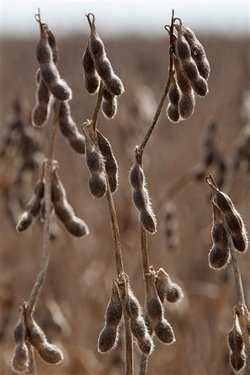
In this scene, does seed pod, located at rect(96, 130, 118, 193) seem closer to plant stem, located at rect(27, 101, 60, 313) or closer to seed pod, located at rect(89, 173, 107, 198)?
seed pod, located at rect(89, 173, 107, 198)

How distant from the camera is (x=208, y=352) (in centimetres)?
438

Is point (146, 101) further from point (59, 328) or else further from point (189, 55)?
point (189, 55)

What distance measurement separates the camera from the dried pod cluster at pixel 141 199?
1.85 metres

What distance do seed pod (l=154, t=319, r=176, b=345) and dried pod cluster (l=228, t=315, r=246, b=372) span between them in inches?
5.7

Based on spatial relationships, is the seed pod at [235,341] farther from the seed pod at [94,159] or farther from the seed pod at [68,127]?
the seed pod at [68,127]

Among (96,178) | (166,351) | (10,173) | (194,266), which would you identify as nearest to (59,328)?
(10,173)

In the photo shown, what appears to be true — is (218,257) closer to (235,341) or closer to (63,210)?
(235,341)

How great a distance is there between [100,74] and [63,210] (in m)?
0.54

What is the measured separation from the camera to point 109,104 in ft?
6.50

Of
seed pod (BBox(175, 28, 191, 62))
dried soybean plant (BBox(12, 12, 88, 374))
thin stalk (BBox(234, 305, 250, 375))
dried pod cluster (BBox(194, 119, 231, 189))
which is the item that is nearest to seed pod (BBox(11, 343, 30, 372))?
dried soybean plant (BBox(12, 12, 88, 374))

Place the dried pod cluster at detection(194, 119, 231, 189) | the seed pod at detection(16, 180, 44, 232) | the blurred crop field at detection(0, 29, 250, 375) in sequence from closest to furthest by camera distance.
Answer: the seed pod at detection(16, 180, 44, 232) → the dried pod cluster at detection(194, 119, 231, 189) → the blurred crop field at detection(0, 29, 250, 375)

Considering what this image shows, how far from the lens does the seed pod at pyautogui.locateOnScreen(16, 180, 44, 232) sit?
229 cm

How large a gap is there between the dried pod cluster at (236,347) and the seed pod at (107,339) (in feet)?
0.86

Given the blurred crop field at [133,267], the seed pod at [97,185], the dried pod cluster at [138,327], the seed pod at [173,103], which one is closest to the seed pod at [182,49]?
the seed pod at [173,103]
